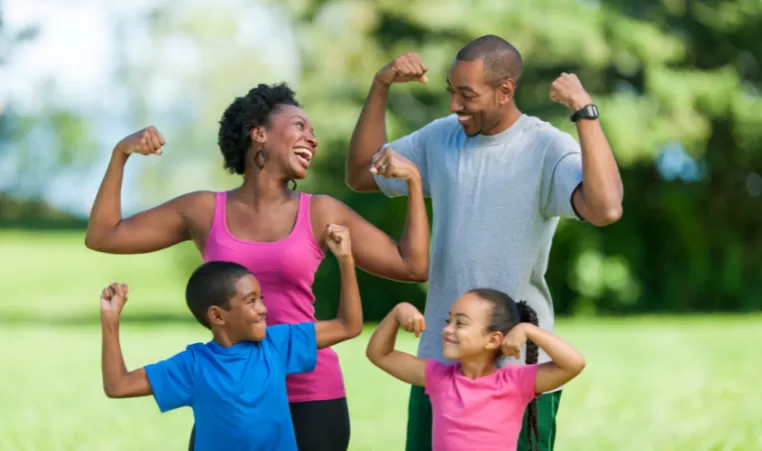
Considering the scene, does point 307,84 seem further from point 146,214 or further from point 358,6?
point 146,214

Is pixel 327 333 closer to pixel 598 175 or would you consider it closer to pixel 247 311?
pixel 247 311

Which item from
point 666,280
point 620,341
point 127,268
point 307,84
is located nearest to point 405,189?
point 620,341

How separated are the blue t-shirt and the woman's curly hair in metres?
0.68

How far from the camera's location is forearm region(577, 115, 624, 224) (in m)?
3.80

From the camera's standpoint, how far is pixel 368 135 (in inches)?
177

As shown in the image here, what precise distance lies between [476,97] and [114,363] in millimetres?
1420

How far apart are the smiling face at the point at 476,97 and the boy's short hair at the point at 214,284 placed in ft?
2.90

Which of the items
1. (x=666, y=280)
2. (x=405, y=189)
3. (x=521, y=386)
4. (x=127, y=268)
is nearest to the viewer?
(x=521, y=386)

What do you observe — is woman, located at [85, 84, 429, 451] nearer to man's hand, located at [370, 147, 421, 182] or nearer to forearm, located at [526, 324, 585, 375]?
man's hand, located at [370, 147, 421, 182]

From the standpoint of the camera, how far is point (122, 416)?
10.3m

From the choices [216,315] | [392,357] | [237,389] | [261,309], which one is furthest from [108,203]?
[392,357]

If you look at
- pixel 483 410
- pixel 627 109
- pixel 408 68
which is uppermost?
pixel 627 109

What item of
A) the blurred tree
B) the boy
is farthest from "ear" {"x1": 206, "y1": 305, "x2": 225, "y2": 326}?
the blurred tree

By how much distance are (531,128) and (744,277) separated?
51.5ft
